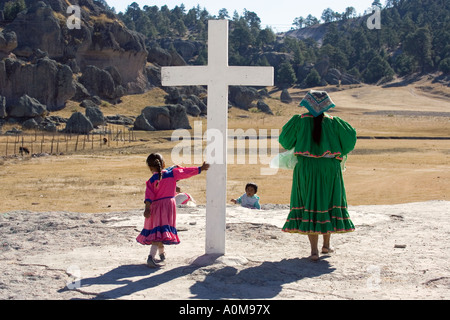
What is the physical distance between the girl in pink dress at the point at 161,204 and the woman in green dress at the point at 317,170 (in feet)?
3.35

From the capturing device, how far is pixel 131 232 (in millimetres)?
7371

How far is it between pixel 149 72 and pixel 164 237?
6282cm

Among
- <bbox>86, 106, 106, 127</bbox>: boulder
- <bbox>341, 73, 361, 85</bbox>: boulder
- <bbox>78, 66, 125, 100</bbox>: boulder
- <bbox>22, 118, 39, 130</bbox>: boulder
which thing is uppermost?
<bbox>341, 73, 361, 85</bbox>: boulder

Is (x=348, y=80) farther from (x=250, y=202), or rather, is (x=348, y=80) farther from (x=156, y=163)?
(x=156, y=163)

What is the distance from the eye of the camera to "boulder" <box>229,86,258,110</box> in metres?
65.4

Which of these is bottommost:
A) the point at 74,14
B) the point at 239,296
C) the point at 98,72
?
the point at 239,296

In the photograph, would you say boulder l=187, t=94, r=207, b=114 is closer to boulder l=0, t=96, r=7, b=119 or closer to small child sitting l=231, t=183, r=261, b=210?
boulder l=0, t=96, r=7, b=119

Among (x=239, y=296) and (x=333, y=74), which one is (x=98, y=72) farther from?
(x=239, y=296)

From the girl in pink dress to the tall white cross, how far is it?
19 cm

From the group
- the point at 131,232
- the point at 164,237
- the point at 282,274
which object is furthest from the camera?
the point at 131,232

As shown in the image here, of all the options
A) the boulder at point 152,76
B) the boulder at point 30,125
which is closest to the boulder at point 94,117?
the boulder at point 30,125

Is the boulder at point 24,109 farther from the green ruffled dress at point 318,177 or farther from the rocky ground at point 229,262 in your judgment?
the green ruffled dress at point 318,177

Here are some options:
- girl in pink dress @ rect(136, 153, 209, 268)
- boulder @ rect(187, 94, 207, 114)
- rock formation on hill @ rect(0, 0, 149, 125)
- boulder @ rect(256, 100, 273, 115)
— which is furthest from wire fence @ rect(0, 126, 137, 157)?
boulder @ rect(256, 100, 273, 115)

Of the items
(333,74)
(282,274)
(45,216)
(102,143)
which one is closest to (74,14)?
(102,143)
